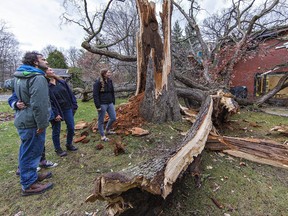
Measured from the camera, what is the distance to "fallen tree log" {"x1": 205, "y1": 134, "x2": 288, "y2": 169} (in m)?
2.85

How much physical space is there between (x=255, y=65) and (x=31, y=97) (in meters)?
12.5

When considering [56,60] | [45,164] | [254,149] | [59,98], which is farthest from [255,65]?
[56,60]

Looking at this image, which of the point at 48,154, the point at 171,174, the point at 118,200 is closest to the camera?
the point at 118,200

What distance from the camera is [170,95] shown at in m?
4.38

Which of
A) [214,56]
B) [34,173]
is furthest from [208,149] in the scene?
[214,56]

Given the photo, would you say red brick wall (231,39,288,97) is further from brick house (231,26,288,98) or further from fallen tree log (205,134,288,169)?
fallen tree log (205,134,288,169)

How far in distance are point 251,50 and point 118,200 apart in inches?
422

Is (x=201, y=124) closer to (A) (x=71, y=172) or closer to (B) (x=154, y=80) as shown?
(B) (x=154, y=80)

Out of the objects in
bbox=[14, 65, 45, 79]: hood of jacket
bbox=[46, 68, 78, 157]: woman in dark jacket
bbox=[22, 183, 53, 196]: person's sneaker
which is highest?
bbox=[14, 65, 45, 79]: hood of jacket

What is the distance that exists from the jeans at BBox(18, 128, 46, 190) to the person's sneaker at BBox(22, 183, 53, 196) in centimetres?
4

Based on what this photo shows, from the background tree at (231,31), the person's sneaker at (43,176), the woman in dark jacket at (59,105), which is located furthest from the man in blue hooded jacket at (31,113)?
the background tree at (231,31)

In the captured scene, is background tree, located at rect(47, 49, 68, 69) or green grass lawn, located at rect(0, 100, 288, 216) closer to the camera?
green grass lawn, located at rect(0, 100, 288, 216)

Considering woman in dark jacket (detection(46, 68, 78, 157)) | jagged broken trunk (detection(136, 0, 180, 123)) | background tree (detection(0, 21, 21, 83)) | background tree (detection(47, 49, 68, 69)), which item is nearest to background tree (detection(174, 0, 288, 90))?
jagged broken trunk (detection(136, 0, 180, 123))

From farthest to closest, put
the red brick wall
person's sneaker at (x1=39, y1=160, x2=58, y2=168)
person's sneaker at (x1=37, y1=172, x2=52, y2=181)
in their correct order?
the red brick wall → person's sneaker at (x1=39, y1=160, x2=58, y2=168) → person's sneaker at (x1=37, y1=172, x2=52, y2=181)
